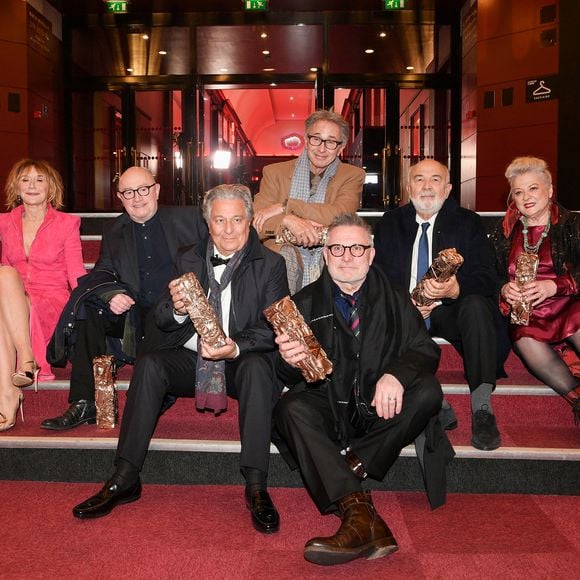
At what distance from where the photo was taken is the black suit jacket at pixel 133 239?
9.96ft

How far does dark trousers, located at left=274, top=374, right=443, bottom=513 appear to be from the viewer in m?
2.21

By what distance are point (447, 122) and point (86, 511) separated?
795 cm

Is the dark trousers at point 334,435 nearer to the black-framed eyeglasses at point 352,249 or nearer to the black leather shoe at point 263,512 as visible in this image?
the black leather shoe at point 263,512

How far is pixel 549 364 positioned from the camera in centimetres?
278

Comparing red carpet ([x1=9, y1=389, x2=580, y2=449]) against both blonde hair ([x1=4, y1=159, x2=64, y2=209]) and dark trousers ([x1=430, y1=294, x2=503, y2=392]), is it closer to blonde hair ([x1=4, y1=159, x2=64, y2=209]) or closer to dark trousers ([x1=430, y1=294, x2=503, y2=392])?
dark trousers ([x1=430, y1=294, x2=503, y2=392])

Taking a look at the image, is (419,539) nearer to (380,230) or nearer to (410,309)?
(410,309)

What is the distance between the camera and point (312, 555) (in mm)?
1999

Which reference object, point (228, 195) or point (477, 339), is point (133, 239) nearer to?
point (228, 195)

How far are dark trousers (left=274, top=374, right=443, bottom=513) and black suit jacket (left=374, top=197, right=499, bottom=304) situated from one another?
2.35ft

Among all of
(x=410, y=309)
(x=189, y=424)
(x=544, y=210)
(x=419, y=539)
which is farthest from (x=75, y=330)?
(x=544, y=210)

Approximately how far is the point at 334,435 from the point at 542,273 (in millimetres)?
1299

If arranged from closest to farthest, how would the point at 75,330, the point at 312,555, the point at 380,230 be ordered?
the point at 312,555, the point at 75,330, the point at 380,230

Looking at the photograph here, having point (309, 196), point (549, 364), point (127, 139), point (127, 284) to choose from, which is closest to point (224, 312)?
point (127, 284)

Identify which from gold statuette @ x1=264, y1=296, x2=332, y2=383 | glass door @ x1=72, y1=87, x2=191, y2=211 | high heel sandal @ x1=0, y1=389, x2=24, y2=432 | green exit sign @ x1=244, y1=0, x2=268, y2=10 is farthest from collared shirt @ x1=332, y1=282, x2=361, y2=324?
glass door @ x1=72, y1=87, x2=191, y2=211
